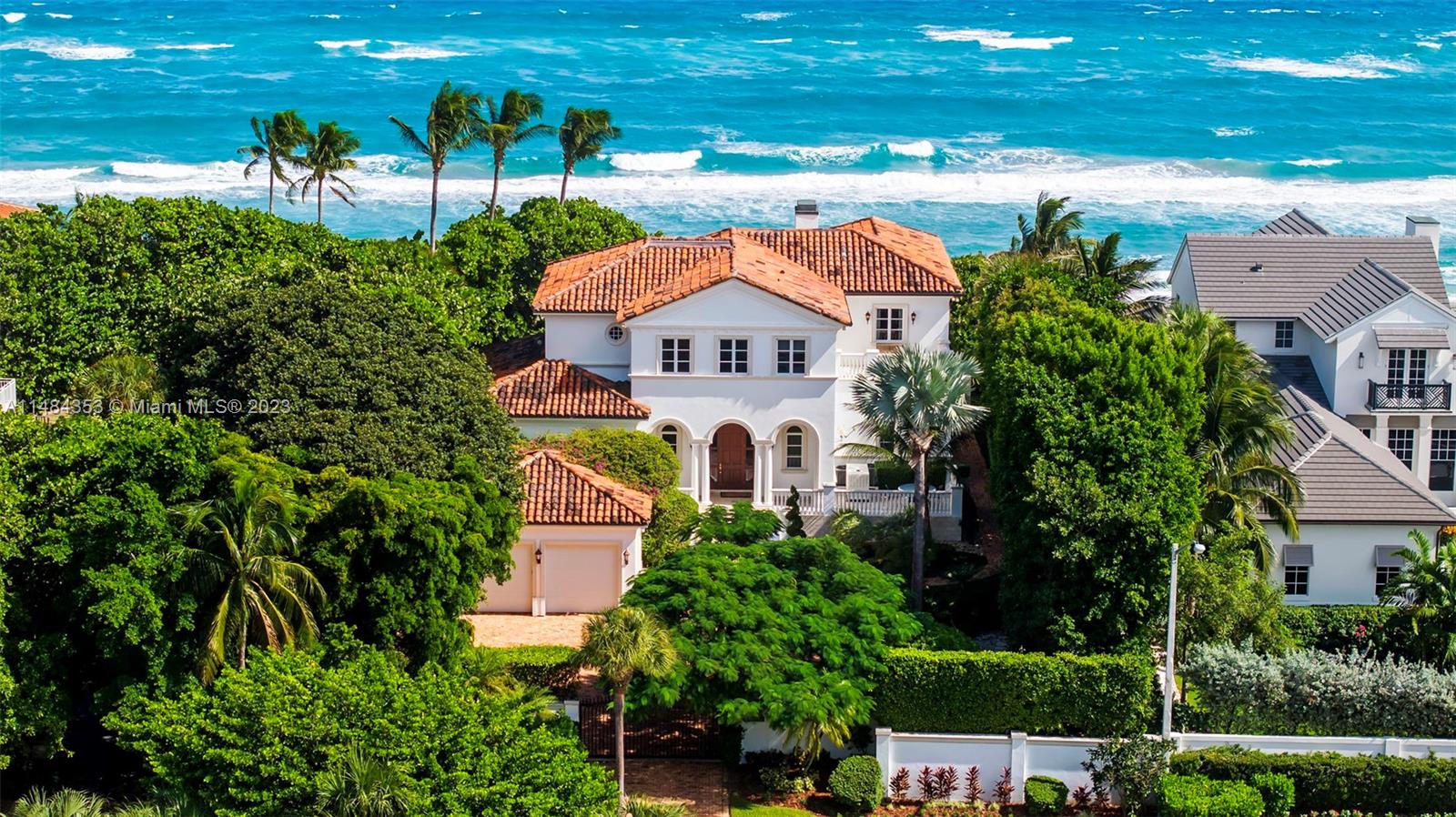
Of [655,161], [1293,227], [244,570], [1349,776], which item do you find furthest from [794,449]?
[655,161]

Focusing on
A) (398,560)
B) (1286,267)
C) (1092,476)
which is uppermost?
A: (1286,267)

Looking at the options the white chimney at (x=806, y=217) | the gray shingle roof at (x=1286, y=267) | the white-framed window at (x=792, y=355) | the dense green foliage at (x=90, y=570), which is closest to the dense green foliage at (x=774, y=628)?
the dense green foliage at (x=90, y=570)

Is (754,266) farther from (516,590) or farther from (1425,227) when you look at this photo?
(1425,227)

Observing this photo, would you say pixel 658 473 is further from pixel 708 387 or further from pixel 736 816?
pixel 736 816

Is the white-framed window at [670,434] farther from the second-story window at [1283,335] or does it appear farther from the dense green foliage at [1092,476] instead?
the second-story window at [1283,335]

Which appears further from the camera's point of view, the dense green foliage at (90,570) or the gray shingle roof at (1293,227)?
the gray shingle roof at (1293,227)
